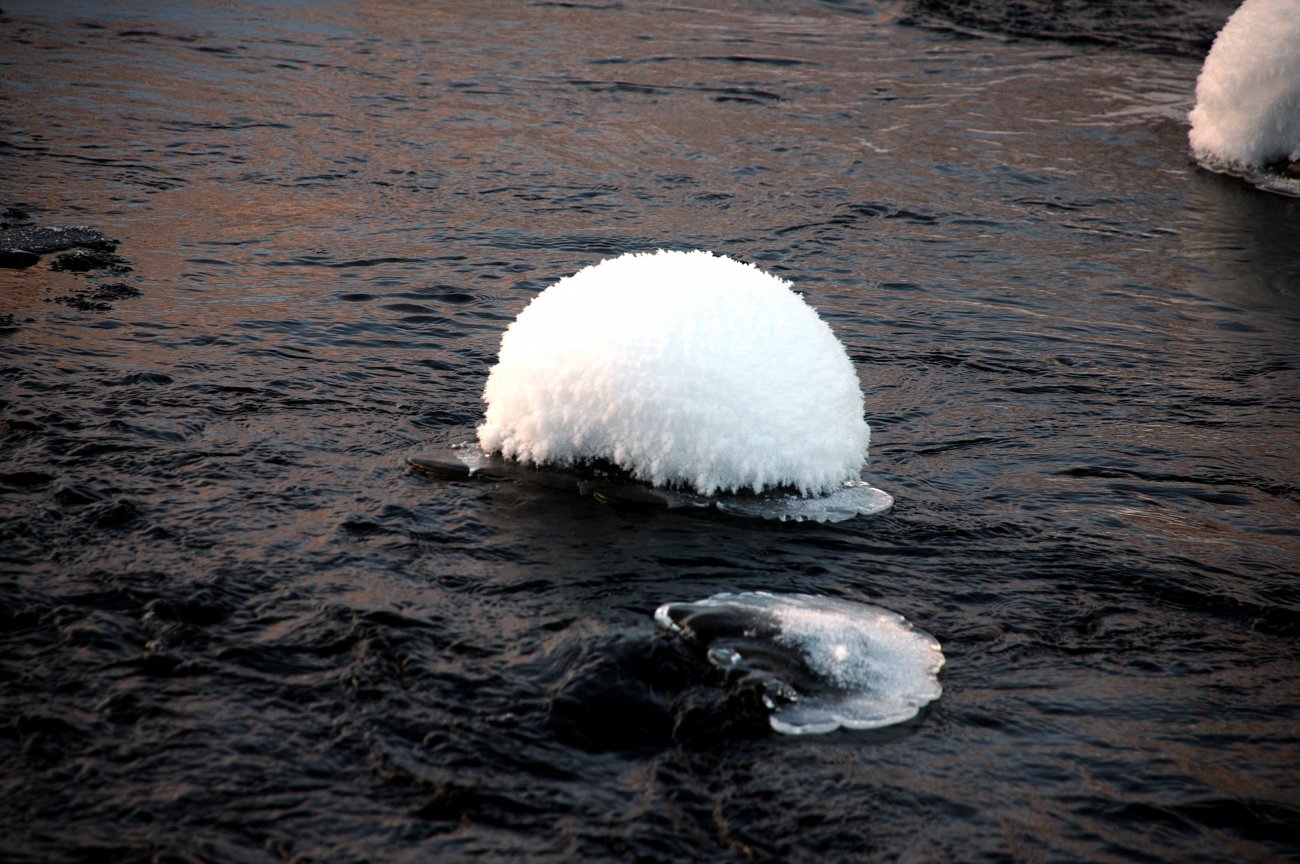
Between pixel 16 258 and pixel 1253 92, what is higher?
pixel 1253 92

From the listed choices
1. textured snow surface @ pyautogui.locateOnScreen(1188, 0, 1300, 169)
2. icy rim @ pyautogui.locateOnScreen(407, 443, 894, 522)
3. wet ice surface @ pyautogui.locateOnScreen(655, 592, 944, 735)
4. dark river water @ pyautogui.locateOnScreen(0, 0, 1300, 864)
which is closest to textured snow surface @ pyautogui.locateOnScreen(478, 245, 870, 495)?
icy rim @ pyautogui.locateOnScreen(407, 443, 894, 522)

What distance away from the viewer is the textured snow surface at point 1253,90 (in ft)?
35.4

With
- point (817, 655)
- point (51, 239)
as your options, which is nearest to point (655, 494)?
point (817, 655)

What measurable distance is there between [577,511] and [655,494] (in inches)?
12.9

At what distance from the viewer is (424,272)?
820cm

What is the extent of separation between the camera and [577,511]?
5.14 meters

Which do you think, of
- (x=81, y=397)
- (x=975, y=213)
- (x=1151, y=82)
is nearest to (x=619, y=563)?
(x=81, y=397)

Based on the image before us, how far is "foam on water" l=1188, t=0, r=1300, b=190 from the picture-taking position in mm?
10805

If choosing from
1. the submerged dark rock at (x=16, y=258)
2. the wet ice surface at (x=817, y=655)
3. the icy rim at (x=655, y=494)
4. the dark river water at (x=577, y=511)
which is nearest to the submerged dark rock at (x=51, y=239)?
the submerged dark rock at (x=16, y=258)

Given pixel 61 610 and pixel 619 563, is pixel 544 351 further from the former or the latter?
pixel 61 610

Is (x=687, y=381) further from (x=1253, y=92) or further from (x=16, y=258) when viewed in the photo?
(x=1253, y=92)

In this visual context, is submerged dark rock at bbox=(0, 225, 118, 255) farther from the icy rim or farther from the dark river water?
the icy rim

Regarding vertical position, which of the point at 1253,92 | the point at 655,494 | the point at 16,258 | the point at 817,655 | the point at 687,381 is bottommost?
the point at 817,655

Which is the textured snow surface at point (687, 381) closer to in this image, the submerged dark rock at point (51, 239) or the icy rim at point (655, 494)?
the icy rim at point (655, 494)
